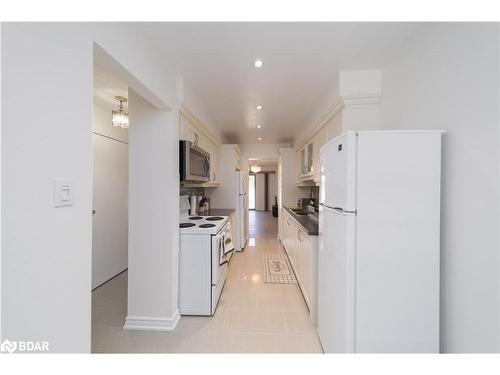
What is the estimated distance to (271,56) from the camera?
1.75 meters

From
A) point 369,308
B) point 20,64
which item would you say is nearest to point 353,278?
point 369,308

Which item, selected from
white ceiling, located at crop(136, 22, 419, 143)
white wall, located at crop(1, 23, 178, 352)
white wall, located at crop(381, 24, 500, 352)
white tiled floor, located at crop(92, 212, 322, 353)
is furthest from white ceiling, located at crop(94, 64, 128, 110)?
white wall, located at crop(381, 24, 500, 352)

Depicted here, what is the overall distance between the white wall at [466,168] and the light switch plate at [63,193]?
1.88 meters

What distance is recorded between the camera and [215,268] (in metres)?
2.18

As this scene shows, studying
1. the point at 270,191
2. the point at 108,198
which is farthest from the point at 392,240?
the point at 270,191

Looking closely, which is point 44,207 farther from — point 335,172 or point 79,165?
point 335,172

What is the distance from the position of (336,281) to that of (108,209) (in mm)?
2914

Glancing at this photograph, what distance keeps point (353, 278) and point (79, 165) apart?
156 cm

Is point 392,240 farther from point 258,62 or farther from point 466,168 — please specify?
point 258,62

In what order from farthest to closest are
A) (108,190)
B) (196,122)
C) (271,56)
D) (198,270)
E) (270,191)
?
(270,191)
(108,190)
(196,122)
(198,270)
(271,56)

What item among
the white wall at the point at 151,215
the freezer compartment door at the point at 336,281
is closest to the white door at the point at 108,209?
the white wall at the point at 151,215

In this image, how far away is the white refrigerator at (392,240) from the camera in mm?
1246

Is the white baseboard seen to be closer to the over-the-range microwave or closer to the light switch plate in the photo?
the over-the-range microwave

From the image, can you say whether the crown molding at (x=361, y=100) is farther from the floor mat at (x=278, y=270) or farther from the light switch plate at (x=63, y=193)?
the floor mat at (x=278, y=270)
